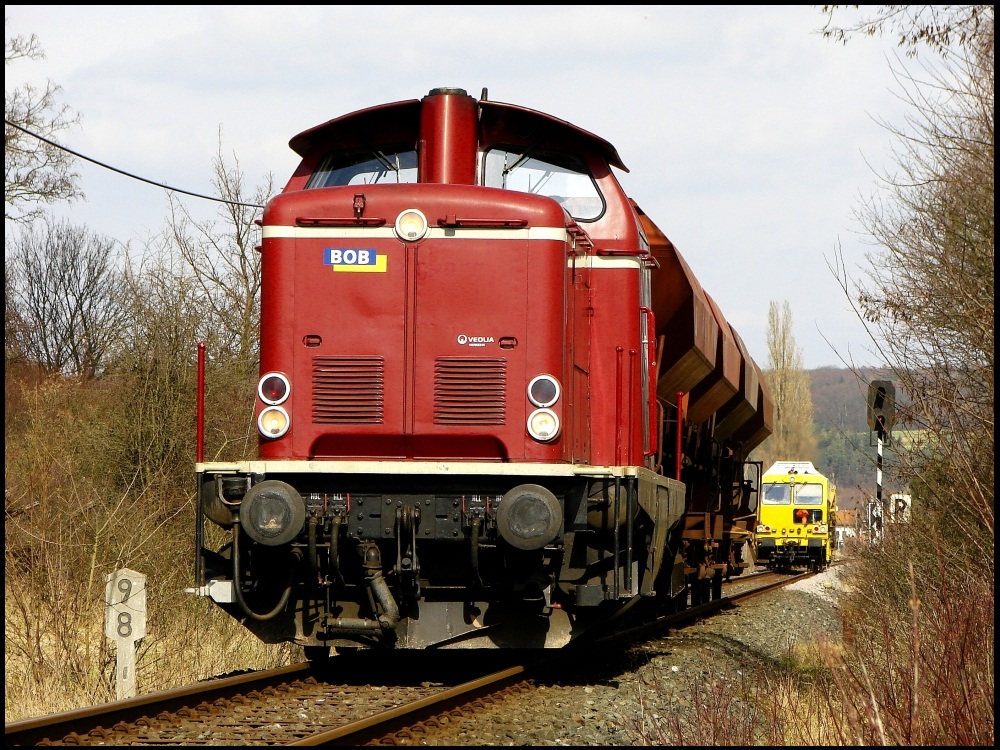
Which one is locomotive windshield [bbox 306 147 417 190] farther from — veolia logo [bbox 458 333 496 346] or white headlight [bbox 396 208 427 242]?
veolia logo [bbox 458 333 496 346]

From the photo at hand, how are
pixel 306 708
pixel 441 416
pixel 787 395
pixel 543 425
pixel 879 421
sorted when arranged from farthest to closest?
pixel 787 395, pixel 879 421, pixel 441 416, pixel 543 425, pixel 306 708

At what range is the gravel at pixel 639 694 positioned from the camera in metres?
6.38

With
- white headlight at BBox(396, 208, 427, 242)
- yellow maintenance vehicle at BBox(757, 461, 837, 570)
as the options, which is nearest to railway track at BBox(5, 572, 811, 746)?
white headlight at BBox(396, 208, 427, 242)

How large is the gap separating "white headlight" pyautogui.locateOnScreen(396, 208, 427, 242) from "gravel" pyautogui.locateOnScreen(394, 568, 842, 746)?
303cm

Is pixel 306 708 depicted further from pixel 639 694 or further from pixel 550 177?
pixel 550 177

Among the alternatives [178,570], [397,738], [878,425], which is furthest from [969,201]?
[178,570]

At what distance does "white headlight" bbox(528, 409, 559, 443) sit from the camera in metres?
7.50

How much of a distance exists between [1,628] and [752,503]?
14485mm

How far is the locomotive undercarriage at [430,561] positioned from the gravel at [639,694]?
56 centimetres

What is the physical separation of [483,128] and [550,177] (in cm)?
59

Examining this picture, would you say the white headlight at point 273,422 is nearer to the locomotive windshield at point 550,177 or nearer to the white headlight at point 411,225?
the white headlight at point 411,225

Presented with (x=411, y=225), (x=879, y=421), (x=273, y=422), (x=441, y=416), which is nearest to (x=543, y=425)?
(x=441, y=416)

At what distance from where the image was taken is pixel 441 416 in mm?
7617

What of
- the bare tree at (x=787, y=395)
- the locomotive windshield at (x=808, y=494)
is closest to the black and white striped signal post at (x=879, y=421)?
the locomotive windshield at (x=808, y=494)
